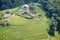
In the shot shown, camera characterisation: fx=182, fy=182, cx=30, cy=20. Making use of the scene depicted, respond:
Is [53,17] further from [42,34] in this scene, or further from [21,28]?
[21,28]

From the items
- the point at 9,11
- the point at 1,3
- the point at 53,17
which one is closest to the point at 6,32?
the point at 9,11

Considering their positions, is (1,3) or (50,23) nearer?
(50,23)

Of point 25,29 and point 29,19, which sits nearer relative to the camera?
point 25,29

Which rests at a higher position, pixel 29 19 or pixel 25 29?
pixel 29 19

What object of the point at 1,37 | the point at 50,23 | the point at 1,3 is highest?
the point at 1,3

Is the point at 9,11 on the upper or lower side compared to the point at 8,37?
upper
